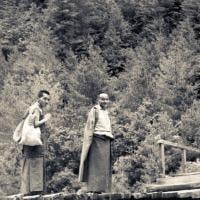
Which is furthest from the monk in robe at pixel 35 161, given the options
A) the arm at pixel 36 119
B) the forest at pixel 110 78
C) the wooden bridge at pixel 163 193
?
the forest at pixel 110 78

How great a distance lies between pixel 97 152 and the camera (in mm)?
11250

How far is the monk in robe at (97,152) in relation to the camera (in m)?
11.1

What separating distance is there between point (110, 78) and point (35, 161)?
18789mm

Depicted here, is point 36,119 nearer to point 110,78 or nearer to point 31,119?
point 31,119

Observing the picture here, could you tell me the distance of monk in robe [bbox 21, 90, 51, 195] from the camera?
1196 centimetres

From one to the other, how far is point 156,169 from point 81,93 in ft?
25.0

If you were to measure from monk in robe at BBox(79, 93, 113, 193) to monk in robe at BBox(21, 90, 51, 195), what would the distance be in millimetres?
1065

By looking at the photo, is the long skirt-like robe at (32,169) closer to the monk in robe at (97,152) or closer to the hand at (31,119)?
the hand at (31,119)

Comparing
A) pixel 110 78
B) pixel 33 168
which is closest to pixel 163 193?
pixel 33 168

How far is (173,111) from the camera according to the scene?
85.5 feet

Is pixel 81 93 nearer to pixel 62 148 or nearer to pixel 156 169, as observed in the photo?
pixel 62 148

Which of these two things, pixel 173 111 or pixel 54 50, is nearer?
pixel 173 111

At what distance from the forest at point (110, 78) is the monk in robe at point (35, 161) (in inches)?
265

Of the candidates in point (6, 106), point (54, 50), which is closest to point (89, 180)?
point (6, 106)
